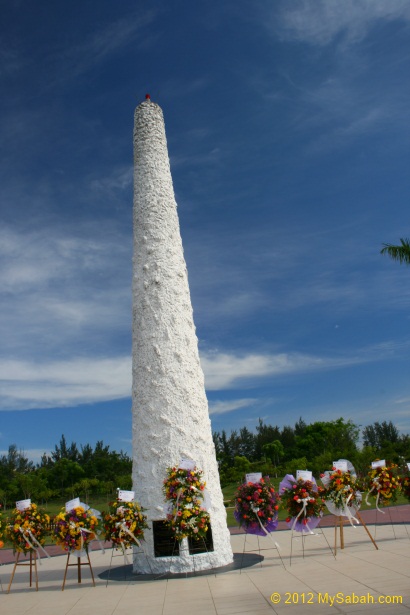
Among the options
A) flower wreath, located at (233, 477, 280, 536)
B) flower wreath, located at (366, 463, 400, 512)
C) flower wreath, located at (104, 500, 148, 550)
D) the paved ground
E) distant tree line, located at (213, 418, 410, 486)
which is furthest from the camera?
distant tree line, located at (213, 418, 410, 486)

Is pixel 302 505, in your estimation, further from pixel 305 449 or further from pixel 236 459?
pixel 305 449

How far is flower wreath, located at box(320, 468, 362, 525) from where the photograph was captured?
1208cm

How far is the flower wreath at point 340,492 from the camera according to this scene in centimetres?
1208

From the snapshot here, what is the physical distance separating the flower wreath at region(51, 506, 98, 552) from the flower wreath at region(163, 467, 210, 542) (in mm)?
1681

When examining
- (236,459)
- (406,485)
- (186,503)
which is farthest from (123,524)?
(236,459)

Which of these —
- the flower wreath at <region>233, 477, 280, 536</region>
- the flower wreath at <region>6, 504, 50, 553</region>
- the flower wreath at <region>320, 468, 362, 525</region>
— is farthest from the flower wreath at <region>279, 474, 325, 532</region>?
the flower wreath at <region>6, 504, 50, 553</region>

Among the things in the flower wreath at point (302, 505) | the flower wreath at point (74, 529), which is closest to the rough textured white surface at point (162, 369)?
the flower wreath at point (74, 529)

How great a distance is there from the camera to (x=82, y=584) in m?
11.1

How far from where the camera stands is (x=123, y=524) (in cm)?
1027

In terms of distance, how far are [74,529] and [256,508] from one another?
406 cm

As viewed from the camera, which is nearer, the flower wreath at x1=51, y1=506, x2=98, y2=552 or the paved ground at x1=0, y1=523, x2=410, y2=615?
the paved ground at x1=0, y1=523, x2=410, y2=615

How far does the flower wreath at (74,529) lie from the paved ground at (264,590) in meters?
0.96

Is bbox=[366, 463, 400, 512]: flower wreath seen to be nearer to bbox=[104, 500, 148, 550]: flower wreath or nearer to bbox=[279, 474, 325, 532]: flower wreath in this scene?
bbox=[279, 474, 325, 532]: flower wreath

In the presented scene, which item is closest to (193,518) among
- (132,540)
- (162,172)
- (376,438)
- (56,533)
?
(132,540)
